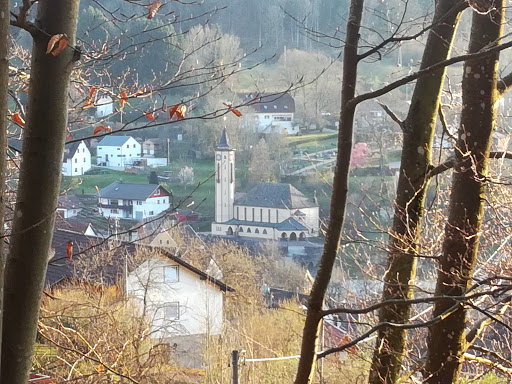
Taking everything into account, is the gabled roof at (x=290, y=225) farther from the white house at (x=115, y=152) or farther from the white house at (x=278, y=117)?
the white house at (x=115, y=152)

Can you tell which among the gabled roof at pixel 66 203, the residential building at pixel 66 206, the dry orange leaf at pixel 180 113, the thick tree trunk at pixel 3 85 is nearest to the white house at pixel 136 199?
the residential building at pixel 66 206

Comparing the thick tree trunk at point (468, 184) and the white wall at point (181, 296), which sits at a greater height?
the thick tree trunk at point (468, 184)

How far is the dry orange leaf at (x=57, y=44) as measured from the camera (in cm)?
130

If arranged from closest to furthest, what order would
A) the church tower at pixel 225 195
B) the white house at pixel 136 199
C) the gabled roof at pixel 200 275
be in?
the gabled roof at pixel 200 275 < the white house at pixel 136 199 < the church tower at pixel 225 195

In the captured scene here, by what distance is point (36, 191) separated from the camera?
4.27 feet

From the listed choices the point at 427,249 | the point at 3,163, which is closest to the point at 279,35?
the point at 427,249

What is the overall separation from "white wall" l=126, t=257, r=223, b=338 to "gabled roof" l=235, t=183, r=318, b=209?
13.7m

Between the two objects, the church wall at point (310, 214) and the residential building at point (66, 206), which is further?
the church wall at point (310, 214)

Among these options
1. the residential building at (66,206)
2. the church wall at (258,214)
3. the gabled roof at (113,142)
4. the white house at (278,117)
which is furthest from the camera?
the white house at (278,117)

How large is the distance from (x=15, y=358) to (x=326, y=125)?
34014 millimetres

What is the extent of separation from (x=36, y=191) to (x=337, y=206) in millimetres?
853

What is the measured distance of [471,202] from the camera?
2.57 metres

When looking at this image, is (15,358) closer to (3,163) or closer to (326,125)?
(3,163)

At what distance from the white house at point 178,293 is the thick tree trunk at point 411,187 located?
9.31 meters
